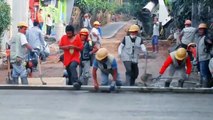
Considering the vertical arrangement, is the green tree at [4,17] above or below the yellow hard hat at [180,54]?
above

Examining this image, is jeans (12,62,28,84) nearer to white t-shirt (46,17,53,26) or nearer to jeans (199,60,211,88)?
jeans (199,60,211,88)

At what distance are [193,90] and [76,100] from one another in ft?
9.66

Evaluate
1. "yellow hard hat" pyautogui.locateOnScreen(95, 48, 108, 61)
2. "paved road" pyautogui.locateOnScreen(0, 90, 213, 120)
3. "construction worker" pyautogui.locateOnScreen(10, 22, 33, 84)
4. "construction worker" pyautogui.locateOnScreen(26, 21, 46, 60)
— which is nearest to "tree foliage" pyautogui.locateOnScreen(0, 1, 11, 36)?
"construction worker" pyautogui.locateOnScreen(26, 21, 46, 60)

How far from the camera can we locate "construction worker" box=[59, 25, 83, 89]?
46.7 ft

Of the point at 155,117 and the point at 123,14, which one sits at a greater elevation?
the point at 123,14

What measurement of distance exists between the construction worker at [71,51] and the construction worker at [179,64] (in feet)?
6.56

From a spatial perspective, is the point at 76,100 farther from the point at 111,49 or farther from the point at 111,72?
the point at 111,49

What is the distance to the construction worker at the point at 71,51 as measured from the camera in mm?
14242

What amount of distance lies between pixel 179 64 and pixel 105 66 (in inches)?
67.5

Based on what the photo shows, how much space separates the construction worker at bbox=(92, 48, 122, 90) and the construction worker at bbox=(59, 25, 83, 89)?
0.73 metres

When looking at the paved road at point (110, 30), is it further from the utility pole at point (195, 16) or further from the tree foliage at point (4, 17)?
the tree foliage at point (4, 17)

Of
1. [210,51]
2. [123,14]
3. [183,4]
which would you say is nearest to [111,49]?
[183,4]

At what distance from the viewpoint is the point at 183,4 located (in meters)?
23.6

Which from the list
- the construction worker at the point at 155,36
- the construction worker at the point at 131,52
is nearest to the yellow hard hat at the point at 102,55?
the construction worker at the point at 131,52
